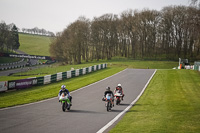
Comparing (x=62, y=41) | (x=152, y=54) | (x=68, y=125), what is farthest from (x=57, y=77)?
(x=152, y=54)

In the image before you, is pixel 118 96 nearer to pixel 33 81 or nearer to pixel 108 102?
pixel 108 102

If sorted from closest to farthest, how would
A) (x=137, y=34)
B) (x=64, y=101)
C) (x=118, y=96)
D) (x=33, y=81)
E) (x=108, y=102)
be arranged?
(x=64, y=101) < (x=108, y=102) < (x=118, y=96) < (x=33, y=81) < (x=137, y=34)

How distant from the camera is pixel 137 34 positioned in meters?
74.4

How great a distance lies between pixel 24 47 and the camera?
140000mm

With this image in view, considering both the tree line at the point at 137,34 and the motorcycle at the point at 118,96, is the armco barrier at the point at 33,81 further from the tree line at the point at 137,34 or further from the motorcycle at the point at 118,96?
the tree line at the point at 137,34

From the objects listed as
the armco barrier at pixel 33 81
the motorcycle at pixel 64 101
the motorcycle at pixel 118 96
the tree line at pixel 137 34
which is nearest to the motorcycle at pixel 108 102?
the motorcycle at pixel 118 96

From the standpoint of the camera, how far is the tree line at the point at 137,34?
6869cm

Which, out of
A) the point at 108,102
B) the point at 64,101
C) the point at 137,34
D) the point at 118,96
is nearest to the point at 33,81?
the point at 118,96

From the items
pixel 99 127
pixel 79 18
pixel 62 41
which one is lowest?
pixel 99 127

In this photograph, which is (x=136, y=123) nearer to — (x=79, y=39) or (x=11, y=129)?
(x=11, y=129)

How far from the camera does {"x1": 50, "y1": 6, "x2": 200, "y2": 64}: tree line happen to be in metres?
68.7

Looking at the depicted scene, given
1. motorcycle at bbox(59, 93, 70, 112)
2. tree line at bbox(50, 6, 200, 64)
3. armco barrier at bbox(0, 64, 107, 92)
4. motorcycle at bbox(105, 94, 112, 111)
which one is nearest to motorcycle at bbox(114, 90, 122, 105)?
motorcycle at bbox(105, 94, 112, 111)

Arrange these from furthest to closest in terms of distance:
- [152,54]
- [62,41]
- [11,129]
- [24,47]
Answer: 1. [24,47]
2. [152,54]
3. [62,41]
4. [11,129]

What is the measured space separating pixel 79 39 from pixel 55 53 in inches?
481
